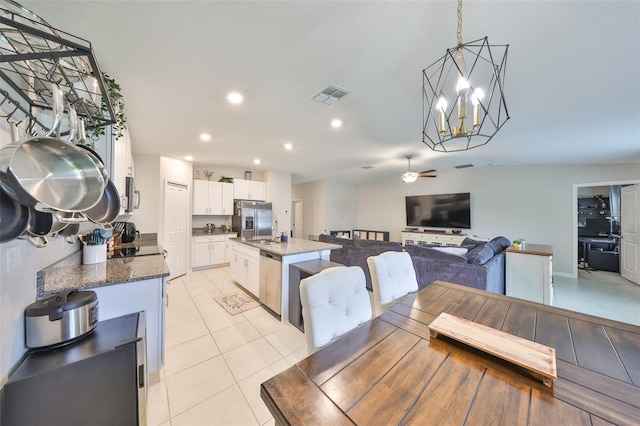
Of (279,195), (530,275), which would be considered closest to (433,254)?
(530,275)

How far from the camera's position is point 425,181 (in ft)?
22.6

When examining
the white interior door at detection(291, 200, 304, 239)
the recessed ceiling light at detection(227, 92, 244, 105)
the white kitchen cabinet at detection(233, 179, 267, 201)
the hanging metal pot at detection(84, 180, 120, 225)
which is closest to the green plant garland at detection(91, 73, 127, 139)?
the hanging metal pot at detection(84, 180, 120, 225)

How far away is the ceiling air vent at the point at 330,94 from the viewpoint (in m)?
2.17

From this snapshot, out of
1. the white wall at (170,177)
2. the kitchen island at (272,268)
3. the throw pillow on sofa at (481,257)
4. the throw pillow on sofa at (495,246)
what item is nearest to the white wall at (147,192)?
the white wall at (170,177)

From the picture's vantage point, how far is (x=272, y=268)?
2975 mm

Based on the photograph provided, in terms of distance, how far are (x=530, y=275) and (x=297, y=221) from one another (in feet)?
22.7

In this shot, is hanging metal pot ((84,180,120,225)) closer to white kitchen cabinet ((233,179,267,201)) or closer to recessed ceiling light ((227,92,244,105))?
recessed ceiling light ((227,92,244,105))

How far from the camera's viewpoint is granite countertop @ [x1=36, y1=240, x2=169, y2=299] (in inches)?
56.0

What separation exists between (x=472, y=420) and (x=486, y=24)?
82.4 inches

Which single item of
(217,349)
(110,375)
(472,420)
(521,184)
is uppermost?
(521,184)

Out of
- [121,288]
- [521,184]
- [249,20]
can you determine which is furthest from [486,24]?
[521,184]

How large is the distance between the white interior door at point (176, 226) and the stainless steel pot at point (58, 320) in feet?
11.7

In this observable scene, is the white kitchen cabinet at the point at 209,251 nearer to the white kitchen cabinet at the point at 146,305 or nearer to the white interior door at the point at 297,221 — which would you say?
the white kitchen cabinet at the point at 146,305

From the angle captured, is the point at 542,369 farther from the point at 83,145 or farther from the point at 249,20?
the point at 249,20
